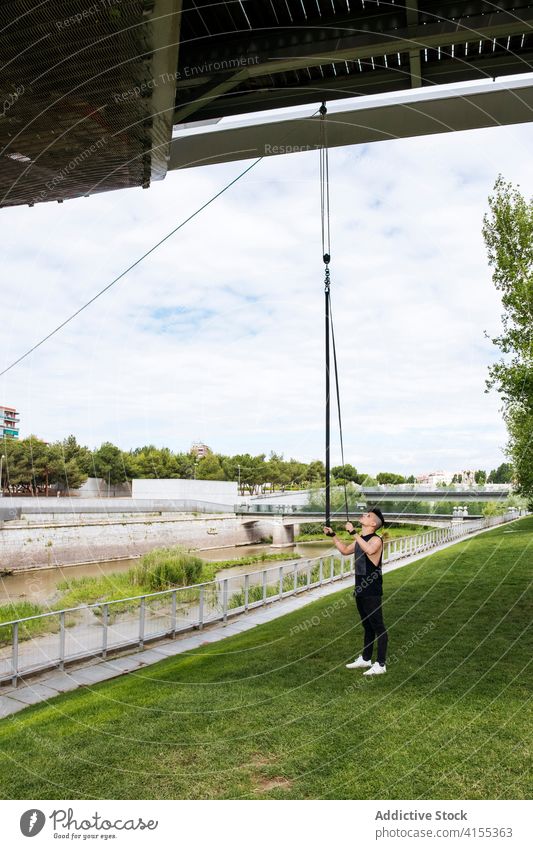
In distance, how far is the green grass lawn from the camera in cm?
200

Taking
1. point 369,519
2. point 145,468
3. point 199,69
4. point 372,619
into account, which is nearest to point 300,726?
point 372,619

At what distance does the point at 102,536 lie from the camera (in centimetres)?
1409

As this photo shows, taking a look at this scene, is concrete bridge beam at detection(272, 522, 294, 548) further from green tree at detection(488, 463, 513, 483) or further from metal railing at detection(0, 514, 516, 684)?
green tree at detection(488, 463, 513, 483)

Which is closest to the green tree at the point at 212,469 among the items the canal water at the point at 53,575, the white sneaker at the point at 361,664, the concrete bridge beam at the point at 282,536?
the concrete bridge beam at the point at 282,536

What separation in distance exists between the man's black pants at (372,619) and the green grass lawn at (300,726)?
16 cm

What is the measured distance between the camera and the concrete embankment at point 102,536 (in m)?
12.9

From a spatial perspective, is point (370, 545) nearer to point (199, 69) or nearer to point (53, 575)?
point (199, 69)

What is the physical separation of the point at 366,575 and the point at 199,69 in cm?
251

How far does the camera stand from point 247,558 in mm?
14547

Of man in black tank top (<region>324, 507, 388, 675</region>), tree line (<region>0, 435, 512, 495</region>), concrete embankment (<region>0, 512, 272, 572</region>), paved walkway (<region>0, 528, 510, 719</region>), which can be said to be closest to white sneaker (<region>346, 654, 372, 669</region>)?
man in black tank top (<region>324, 507, 388, 675</region>)

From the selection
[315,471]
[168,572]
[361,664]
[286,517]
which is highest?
[315,471]

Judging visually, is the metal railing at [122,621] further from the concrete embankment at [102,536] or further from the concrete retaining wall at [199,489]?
the concrete embankment at [102,536]

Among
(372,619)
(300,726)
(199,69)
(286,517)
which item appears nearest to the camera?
(300,726)

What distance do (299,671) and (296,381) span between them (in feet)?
22.2
